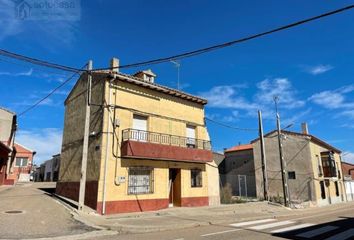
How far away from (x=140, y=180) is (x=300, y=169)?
21.6 meters

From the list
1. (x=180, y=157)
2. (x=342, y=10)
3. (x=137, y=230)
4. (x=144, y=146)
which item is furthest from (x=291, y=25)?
(x=180, y=157)

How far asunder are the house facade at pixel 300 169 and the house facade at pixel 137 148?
47.3ft

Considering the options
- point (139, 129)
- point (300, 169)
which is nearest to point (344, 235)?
point (139, 129)

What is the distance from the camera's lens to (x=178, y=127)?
1889cm

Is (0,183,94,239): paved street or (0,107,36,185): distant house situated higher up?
(0,107,36,185): distant house

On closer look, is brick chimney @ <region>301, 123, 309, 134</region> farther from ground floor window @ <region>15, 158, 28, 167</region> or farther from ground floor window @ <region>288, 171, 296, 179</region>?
ground floor window @ <region>15, 158, 28, 167</region>

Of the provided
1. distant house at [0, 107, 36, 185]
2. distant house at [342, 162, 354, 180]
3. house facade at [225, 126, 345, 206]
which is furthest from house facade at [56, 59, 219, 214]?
distant house at [342, 162, 354, 180]

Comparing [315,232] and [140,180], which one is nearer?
[315,232]

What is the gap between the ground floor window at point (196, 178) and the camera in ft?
62.1

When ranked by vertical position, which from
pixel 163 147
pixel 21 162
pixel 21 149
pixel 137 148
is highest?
pixel 21 149

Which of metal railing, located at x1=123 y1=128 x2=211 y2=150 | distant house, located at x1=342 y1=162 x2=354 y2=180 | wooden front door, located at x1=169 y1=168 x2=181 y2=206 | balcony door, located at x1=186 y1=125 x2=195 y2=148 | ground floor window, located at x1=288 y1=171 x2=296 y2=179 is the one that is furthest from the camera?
distant house, located at x1=342 y1=162 x2=354 y2=180

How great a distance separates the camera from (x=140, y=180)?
1597 centimetres

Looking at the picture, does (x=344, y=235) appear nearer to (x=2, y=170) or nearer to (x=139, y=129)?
(x=139, y=129)

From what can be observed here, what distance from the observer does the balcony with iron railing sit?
15.2 m
